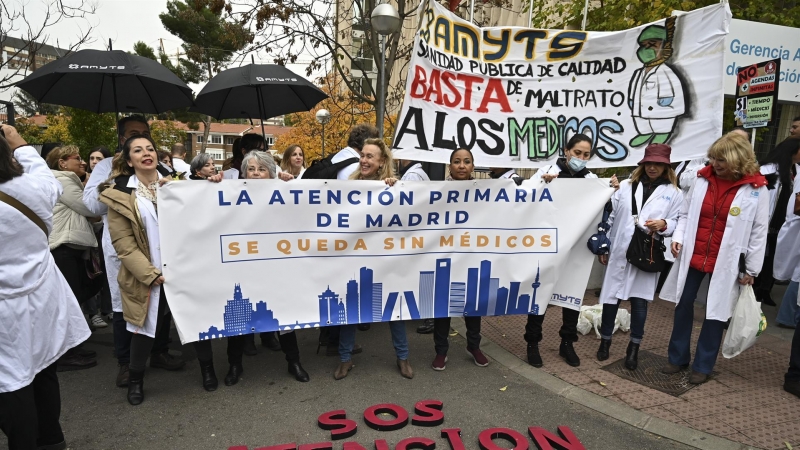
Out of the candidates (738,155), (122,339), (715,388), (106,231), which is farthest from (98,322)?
(738,155)

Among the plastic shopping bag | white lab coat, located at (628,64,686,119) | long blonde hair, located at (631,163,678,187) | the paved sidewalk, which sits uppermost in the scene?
white lab coat, located at (628,64,686,119)

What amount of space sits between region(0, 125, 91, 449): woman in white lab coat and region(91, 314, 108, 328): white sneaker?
8.83ft

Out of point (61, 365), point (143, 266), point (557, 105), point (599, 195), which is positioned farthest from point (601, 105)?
point (61, 365)

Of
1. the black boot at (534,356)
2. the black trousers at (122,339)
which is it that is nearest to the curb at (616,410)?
the black boot at (534,356)

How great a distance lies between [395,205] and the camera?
→ 406 cm

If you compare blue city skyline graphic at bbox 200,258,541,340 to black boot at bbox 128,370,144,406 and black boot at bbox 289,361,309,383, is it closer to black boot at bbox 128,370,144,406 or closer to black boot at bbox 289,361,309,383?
black boot at bbox 289,361,309,383

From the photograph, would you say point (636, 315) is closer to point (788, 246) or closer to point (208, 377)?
point (788, 246)

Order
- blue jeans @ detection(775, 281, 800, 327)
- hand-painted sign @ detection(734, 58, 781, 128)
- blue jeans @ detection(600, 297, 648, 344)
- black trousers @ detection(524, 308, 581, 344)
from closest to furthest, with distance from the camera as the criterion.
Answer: blue jeans @ detection(600, 297, 648, 344)
black trousers @ detection(524, 308, 581, 344)
hand-painted sign @ detection(734, 58, 781, 128)
blue jeans @ detection(775, 281, 800, 327)

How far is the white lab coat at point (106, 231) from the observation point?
12.8ft

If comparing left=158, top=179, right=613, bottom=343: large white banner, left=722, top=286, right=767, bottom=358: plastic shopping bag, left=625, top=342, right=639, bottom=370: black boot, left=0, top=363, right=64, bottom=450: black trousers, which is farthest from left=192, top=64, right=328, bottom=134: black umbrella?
left=722, top=286, right=767, bottom=358: plastic shopping bag

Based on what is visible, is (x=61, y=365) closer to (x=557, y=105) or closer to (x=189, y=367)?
(x=189, y=367)

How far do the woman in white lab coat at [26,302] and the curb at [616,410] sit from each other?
3332mm

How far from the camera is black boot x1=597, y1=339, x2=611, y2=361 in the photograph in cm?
456

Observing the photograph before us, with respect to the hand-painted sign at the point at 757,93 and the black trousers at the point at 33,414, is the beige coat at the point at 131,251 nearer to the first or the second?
the black trousers at the point at 33,414
